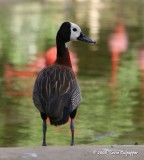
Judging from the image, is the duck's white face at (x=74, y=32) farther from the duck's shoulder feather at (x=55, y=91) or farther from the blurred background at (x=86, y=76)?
the blurred background at (x=86, y=76)

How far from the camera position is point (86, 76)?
1220 cm

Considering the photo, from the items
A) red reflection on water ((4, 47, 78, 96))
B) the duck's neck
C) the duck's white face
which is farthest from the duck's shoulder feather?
red reflection on water ((4, 47, 78, 96))

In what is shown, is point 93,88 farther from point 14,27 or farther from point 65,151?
point 14,27

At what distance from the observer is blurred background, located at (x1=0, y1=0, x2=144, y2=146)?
8.40m

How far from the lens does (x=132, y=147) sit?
623 cm

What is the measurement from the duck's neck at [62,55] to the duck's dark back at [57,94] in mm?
200

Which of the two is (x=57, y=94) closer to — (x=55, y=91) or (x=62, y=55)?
(x=55, y=91)

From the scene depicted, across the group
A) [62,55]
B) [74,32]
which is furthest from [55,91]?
[74,32]

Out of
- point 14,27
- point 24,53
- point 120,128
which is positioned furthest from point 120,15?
point 120,128

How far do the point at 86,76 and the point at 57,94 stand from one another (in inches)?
228

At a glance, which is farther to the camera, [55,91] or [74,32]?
[74,32]

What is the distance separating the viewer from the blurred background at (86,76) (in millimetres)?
8398

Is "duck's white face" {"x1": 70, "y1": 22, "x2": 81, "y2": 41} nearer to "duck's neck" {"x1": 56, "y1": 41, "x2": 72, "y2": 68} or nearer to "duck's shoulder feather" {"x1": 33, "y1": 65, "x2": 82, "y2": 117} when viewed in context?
"duck's neck" {"x1": 56, "y1": 41, "x2": 72, "y2": 68}

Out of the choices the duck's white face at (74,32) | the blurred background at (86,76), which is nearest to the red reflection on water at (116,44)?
the blurred background at (86,76)
